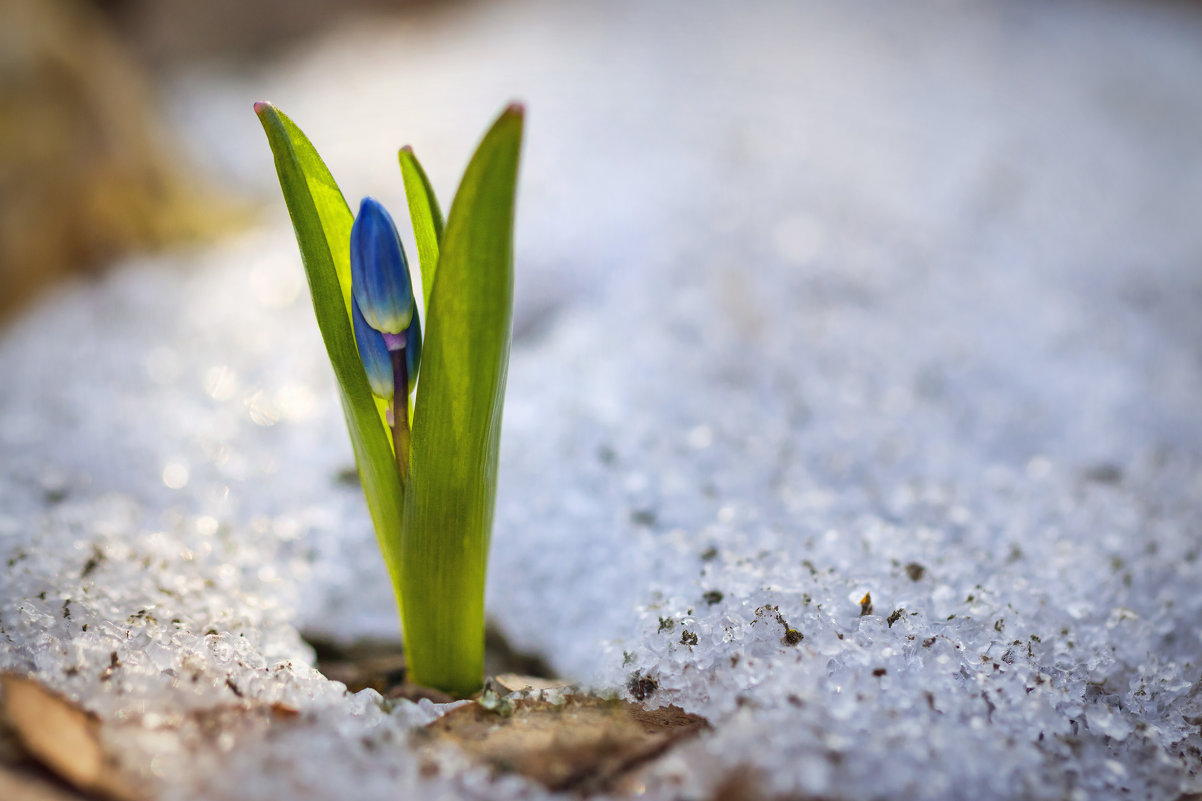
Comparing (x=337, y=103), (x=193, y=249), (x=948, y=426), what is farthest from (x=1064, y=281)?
(x=337, y=103)

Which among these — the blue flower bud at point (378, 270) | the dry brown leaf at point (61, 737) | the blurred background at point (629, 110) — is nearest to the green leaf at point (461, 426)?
the blue flower bud at point (378, 270)

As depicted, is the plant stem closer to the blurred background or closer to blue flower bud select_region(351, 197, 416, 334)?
blue flower bud select_region(351, 197, 416, 334)

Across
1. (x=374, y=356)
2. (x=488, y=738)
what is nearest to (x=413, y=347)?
(x=374, y=356)

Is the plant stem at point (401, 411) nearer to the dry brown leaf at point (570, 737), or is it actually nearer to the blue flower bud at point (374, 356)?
the blue flower bud at point (374, 356)

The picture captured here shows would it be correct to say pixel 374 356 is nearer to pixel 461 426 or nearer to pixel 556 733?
pixel 461 426

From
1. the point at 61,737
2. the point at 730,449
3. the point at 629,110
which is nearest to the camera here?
the point at 61,737

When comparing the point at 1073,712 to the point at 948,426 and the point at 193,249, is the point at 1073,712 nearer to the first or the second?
the point at 948,426

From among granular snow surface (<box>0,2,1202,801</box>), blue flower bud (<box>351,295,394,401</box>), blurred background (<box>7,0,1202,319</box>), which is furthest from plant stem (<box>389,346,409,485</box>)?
blurred background (<box>7,0,1202,319</box>)
